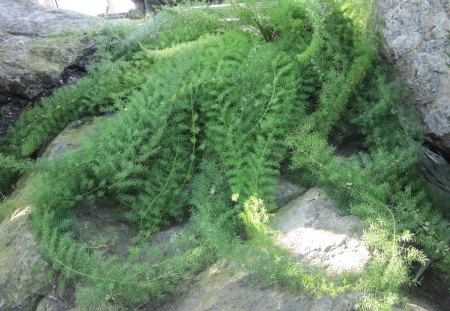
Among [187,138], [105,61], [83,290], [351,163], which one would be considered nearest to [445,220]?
[351,163]

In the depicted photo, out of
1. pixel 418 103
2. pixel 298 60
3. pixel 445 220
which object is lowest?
pixel 445 220

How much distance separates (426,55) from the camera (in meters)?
3.25

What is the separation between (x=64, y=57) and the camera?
438 centimetres

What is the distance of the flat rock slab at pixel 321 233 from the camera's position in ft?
8.50

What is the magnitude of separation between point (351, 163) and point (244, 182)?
640 mm

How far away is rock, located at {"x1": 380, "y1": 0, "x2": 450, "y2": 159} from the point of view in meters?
3.18

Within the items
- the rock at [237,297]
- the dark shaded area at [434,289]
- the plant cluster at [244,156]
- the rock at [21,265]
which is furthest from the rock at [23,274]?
the dark shaded area at [434,289]

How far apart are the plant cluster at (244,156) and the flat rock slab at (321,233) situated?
8 cm

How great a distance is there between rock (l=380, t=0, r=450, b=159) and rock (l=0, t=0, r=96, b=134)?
2.54m

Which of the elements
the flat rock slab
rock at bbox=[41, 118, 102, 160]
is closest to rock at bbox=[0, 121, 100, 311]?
rock at bbox=[41, 118, 102, 160]

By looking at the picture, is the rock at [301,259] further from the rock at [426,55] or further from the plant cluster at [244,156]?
the rock at [426,55]

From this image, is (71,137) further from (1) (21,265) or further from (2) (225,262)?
(2) (225,262)

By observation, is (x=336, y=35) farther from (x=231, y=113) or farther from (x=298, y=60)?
(x=231, y=113)

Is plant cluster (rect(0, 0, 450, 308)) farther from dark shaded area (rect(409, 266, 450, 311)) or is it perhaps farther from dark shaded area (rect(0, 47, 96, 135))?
dark shaded area (rect(0, 47, 96, 135))
